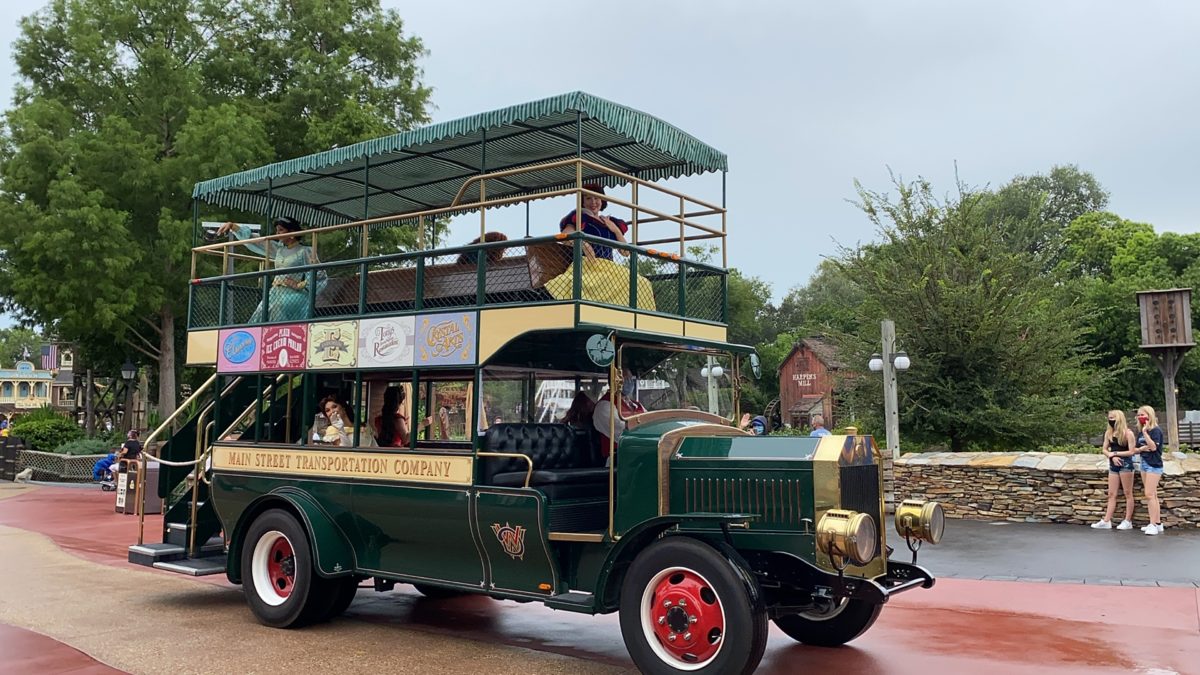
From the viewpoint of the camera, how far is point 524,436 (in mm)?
7180

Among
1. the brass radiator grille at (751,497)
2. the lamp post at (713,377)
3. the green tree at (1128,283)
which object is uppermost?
the green tree at (1128,283)

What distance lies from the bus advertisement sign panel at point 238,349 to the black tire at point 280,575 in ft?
4.75

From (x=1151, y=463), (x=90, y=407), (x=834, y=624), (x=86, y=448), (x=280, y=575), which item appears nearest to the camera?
(x=834, y=624)

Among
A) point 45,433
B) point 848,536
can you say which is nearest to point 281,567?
point 848,536

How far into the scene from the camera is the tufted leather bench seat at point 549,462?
6.68 metres

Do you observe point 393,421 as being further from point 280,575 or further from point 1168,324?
point 1168,324

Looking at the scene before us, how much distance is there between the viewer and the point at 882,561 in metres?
6.21

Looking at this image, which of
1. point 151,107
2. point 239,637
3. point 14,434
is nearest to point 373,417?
point 239,637

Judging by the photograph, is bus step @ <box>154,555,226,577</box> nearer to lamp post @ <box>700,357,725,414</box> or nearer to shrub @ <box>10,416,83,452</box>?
lamp post @ <box>700,357,725,414</box>

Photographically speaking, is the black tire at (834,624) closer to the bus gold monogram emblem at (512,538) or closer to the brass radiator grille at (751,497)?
the brass radiator grille at (751,497)

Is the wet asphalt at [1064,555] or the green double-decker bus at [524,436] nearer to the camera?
the green double-decker bus at [524,436]

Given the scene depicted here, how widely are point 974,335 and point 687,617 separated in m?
14.8

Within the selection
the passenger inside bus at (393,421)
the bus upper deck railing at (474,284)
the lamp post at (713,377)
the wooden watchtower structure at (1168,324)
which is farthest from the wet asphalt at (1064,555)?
the wooden watchtower structure at (1168,324)

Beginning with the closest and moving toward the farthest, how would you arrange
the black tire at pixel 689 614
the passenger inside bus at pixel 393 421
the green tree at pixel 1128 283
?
the black tire at pixel 689 614, the passenger inside bus at pixel 393 421, the green tree at pixel 1128 283
